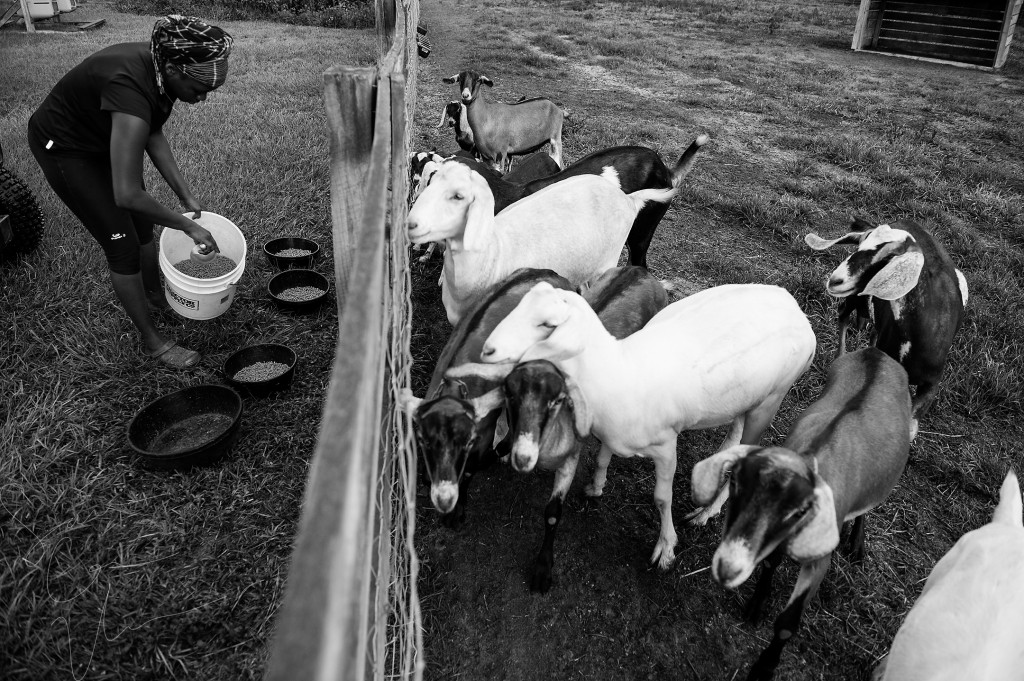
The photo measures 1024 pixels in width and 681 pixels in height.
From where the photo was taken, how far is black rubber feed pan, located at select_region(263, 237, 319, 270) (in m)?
5.08

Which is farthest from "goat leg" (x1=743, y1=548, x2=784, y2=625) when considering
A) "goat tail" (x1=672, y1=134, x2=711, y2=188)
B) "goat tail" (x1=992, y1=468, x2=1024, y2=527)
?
"goat tail" (x1=672, y1=134, x2=711, y2=188)

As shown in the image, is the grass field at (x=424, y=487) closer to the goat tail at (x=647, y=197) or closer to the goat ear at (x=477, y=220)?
the goat tail at (x=647, y=197)

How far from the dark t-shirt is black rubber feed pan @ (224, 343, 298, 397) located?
4.38 ft

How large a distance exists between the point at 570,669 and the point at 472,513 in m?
0.95

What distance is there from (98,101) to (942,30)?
17.4 metres

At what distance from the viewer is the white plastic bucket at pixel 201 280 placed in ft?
13.2

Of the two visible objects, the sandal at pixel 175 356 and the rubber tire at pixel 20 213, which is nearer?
the sandal at pixel 175 356

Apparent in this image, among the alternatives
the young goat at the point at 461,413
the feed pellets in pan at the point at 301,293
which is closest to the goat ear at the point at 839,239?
the young goat at the point at 461,413

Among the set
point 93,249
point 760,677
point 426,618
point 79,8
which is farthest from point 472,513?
point 79,8

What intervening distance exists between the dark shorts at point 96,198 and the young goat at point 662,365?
7.51 ft

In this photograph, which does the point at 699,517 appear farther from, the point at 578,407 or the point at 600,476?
the point at 578,407

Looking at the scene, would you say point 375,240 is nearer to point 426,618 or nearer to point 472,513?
point 426,618

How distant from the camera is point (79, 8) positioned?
50.6 ft

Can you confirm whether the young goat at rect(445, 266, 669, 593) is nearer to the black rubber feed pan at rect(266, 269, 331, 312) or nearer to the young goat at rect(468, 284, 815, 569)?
the young goat at rect(468, 284, 815, 569)
